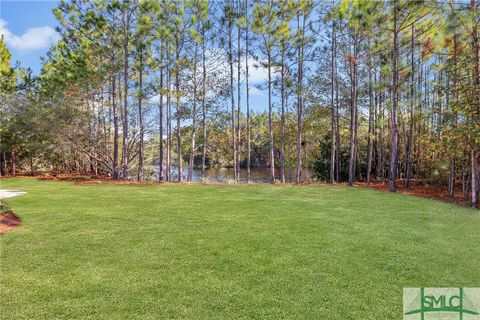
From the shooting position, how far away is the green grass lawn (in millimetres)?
2867

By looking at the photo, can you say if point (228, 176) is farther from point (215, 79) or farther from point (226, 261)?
point (226, 261)

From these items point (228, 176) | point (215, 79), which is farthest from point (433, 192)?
point (228, 176)

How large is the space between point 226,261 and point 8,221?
166 inches

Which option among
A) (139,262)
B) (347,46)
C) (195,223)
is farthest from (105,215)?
(347,46)

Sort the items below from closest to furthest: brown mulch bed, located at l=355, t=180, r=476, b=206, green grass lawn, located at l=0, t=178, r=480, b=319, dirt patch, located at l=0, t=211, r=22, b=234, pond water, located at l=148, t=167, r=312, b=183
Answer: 1. green grass lawn, located at l=0, t=178, r=480, b=319
2. dirt patch, located at l=0, t=211, r=22, b=234
3. brown mulch bed, located at l=355, t=180, r=476, b=206
4. pond water, located at l=148, t=167, r=312, b=183

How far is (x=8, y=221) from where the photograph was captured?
219 inches

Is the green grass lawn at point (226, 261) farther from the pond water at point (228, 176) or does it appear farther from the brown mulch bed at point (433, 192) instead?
the pond water at point (228, 176)

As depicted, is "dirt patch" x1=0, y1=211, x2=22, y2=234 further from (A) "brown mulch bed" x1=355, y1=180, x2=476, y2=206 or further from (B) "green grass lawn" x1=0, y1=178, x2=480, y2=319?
(A) "brown mulch bed" x1=355, y1=180, x2=476, y2=206

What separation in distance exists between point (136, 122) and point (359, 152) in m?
12.2

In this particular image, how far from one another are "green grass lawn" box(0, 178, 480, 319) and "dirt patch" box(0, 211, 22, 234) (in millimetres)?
148

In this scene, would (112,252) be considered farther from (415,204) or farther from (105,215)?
(415,204)

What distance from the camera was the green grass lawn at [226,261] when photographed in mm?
2867

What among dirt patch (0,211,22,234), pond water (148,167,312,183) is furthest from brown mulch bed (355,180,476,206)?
dirt patch (0,211,22,234)

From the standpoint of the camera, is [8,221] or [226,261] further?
[8,221]
